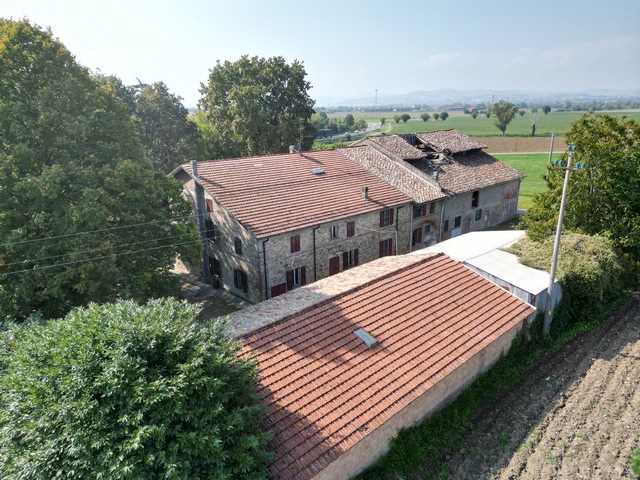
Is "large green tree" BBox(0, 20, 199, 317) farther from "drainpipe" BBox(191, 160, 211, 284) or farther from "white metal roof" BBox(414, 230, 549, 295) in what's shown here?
"white metal roof" BBox(414, 230, 549, 295)

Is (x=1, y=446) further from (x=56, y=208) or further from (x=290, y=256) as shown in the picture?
(x=290, y=256)

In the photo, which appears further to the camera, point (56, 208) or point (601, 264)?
point (601, 264)

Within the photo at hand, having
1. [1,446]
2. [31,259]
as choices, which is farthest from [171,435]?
[31,259]

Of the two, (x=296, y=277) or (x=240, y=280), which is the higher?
(x=296, y=277)

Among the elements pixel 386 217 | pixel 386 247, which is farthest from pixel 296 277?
pixel 386 217

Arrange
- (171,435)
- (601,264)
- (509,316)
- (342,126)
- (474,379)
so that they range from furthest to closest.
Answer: (342,126), (601,264), (509,316), (474,379), (171,435)

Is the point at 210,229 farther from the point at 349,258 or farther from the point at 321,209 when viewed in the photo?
the point at 349,258
